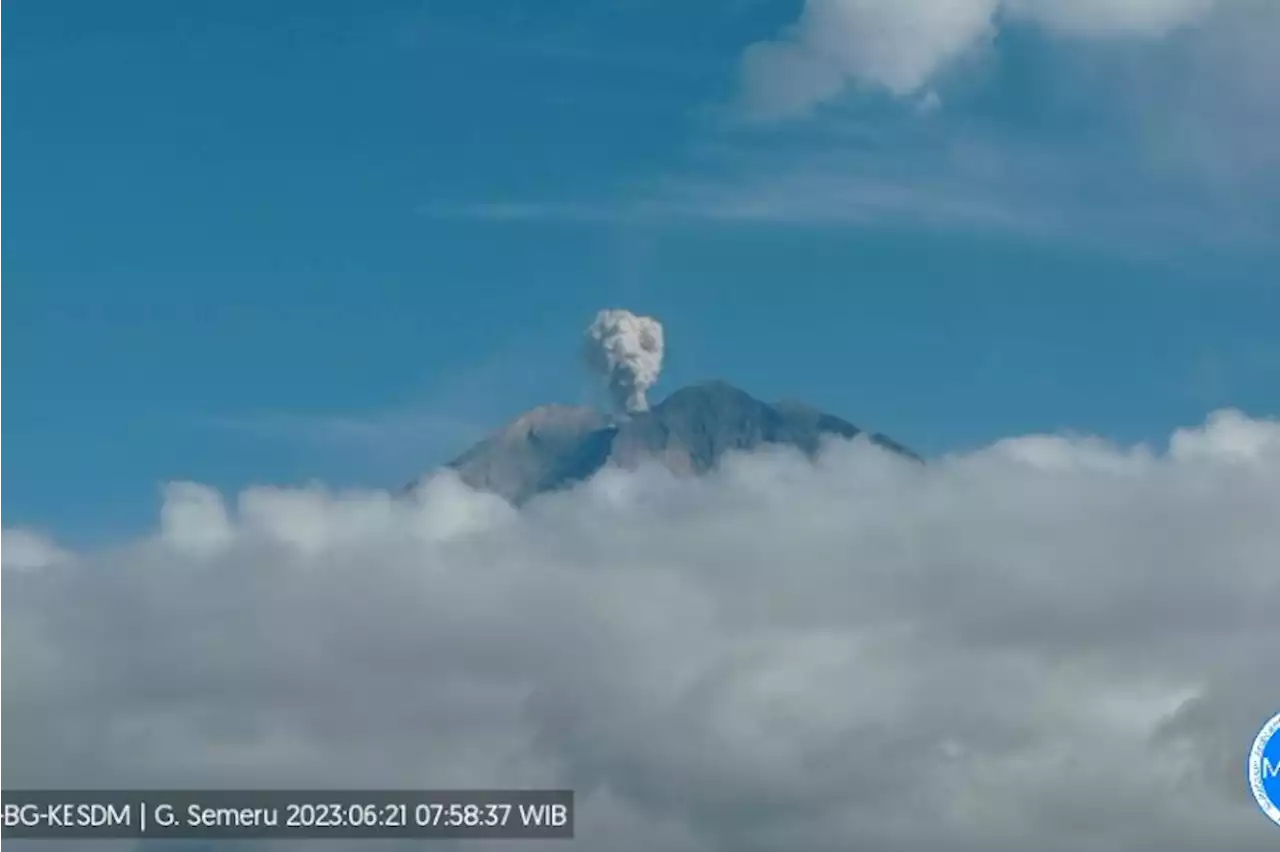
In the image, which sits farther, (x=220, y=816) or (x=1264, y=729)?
(x=220, y=816)

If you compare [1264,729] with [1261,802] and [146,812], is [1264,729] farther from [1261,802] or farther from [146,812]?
[146,812]

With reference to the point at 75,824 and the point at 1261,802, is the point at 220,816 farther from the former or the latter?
the point at 1261,802

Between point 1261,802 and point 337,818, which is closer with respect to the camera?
point 1261,802

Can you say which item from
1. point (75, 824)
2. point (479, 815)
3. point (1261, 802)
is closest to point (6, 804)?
point (75, 824)

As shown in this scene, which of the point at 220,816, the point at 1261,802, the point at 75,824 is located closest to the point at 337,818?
the point at 220,816

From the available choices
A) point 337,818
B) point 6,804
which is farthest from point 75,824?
point 337,818

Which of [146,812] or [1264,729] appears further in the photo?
[146,812]

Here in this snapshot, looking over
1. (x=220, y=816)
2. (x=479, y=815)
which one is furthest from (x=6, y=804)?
(x=479, y=815)

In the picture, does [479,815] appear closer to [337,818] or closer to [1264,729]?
[337,818]
